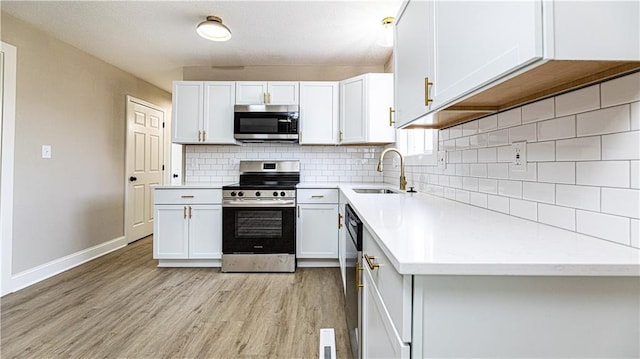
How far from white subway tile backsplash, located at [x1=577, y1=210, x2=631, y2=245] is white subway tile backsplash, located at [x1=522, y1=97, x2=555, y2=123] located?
0.34 m

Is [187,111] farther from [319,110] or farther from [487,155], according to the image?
[487,155]

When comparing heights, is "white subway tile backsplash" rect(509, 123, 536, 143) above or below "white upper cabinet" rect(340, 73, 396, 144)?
below

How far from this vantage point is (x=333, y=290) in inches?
98.3

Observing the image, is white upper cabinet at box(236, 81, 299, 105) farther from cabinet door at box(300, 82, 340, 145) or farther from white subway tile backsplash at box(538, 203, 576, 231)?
white subway tile backsplash at box(538, 203, 576, 231)

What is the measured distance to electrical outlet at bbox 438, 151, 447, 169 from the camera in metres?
1.86

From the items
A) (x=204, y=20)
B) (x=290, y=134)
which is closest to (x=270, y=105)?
→ (x=290, y=134)

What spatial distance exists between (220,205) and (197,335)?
4.62 feet

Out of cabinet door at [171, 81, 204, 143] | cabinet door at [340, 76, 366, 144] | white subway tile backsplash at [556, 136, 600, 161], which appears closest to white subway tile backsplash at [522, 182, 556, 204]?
white subway tile backsplash at [556, 136, 600, 161]

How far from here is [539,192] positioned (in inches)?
41.5

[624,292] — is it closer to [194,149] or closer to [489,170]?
[489,170]

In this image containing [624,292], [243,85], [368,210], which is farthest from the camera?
[243,85]

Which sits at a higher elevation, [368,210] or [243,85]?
[243,85]

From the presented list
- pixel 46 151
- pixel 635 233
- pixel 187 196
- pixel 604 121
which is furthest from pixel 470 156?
pixel 46 151

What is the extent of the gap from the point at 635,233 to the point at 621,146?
22 cm
